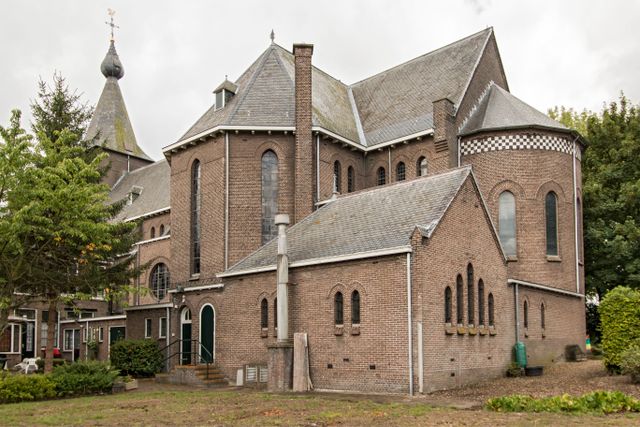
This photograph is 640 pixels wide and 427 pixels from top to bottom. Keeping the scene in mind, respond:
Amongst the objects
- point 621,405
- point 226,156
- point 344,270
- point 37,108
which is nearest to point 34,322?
point 37,108

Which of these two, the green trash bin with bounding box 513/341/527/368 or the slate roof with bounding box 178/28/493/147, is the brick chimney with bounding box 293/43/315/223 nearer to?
the slate roof with bounding box 178/28/493/147

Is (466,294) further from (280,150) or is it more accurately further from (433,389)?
(280,150)

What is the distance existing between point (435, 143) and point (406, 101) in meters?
4.98

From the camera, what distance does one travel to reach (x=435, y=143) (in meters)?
31.5

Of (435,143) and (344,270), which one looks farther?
(435,143)

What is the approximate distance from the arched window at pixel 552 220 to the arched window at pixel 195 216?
53.6 feet

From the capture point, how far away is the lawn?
13.7 m

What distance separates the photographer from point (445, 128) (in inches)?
1226

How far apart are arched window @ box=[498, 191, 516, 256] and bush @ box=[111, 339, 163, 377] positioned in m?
16.5

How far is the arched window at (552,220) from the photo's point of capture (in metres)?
31.6

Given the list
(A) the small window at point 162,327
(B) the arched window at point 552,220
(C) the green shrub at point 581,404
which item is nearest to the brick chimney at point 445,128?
(B) the arched window at point 552,220

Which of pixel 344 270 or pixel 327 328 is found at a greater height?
pixel 344 270

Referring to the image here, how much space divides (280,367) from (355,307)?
10.6ft

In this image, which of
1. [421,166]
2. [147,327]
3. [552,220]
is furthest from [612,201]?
[147,327]
